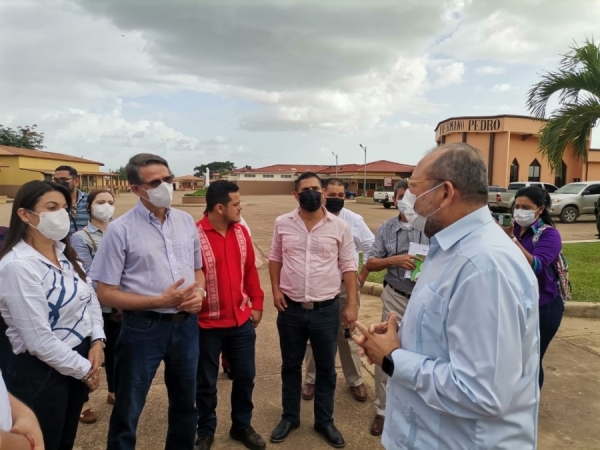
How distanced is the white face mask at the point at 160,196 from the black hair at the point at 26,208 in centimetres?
48

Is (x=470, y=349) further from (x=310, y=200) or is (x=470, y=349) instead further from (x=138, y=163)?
(x=138, y=163)

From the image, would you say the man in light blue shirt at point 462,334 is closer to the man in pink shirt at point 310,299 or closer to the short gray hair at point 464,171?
the short gray hair at point 464,171

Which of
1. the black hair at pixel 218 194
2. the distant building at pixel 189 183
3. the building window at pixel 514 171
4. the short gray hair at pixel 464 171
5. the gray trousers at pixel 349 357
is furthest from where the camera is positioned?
the distant building at pixel 189 183

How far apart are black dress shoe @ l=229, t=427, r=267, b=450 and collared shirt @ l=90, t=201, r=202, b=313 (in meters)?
1.14

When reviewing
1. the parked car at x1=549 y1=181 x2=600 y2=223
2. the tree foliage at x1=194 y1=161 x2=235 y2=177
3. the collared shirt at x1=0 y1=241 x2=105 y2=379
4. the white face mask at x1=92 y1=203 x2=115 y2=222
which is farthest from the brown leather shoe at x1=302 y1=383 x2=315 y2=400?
the tree foliage at x1=194 y1=161 x2=235 y2=177

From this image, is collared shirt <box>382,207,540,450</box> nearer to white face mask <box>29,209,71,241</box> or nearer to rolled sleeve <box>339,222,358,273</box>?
rolled sleeve <box>339,222,358,273</box>

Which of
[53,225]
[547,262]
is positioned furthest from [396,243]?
[53,225]

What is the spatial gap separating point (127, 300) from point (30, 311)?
19.5 inches

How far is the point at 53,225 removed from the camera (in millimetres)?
2254

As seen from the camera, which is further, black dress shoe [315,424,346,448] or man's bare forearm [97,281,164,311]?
black dress shoe [315,424,346,448]

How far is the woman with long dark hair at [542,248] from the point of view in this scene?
3.02m

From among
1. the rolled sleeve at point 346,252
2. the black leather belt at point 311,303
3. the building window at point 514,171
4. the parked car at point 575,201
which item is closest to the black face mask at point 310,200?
the rolled sleeve at point 346,252

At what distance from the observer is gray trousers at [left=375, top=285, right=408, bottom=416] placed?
3.16m

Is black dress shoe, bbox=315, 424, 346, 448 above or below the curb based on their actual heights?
below
